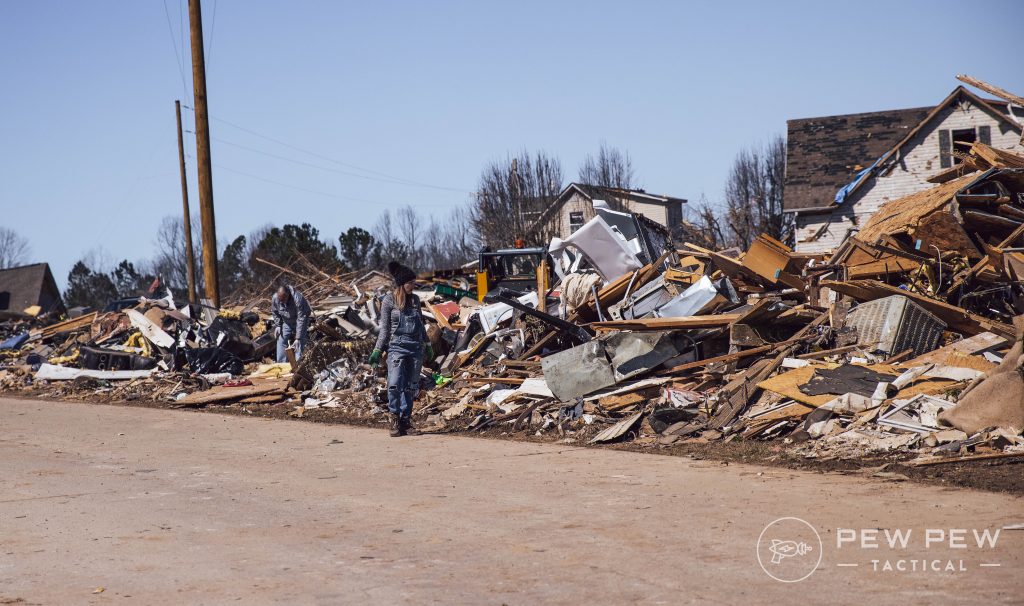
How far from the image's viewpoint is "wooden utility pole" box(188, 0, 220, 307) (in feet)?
61.6

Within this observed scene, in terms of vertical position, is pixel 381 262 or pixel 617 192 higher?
pixel 617 192

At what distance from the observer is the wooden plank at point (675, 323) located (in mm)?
10805

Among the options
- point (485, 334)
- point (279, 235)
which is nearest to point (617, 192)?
point (279, 235)

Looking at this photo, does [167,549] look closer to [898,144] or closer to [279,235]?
[898,144]

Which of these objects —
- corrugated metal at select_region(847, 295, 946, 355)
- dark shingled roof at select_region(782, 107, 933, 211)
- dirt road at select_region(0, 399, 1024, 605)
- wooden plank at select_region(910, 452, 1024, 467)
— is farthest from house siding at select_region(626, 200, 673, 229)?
wooden plank at select_region(910, 452, 1024, 467)

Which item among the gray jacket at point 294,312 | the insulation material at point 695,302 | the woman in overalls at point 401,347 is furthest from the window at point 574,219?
the woman in overalls at point 401,347

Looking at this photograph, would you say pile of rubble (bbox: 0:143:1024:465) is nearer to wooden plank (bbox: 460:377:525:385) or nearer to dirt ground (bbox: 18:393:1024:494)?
wooden plank (bbox: 460:377:525:385)

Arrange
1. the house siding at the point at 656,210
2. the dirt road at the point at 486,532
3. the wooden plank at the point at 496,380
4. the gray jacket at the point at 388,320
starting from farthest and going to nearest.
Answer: the house siding at the point at 656,210, the wooden plank at the point at 496,380, the gray jacket at the point at 388,320, the dirt road at the point at 486,532

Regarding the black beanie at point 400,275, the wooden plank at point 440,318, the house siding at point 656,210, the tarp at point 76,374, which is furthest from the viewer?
the house siding at point 656,210

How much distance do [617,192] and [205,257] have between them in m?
26.5

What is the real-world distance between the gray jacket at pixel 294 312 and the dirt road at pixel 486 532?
667 centimetres

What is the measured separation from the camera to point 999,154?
12977mm

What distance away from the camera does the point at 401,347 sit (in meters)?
10.1

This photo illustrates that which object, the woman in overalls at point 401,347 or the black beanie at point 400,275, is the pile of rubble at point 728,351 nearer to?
the woman in overalls at point 401,347
